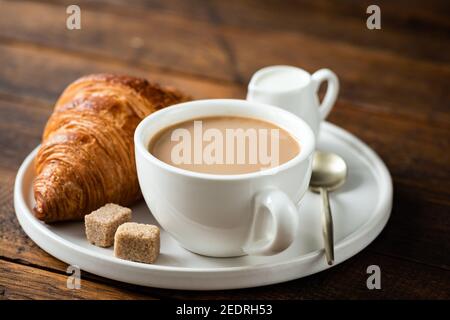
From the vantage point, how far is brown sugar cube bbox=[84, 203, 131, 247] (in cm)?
114

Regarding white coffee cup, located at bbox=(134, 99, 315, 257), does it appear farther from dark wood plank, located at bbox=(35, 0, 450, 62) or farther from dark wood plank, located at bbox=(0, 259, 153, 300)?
dark wood plank, located at bbox=(35, 0, 450, 62)

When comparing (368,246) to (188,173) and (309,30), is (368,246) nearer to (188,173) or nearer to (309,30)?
(188,173)

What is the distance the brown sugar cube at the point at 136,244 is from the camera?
110 centimetres

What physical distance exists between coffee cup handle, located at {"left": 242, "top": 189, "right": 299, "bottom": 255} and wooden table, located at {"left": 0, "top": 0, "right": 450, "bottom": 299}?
0.08 metres

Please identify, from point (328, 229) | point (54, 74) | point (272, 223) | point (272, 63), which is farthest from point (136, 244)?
point (272, 63)

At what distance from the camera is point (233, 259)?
3.74 ft

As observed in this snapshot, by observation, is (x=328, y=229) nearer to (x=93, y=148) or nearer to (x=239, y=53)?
(x=93, y=148)

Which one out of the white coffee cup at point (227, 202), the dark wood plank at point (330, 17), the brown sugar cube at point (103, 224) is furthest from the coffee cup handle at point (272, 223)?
the dark wood plank at point (330, 17)

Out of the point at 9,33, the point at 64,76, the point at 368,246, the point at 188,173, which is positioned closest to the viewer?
the point at 188,173

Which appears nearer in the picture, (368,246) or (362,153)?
(368,246)

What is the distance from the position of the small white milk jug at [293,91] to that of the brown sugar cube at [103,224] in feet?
1.28

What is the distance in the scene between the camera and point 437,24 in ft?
7.80

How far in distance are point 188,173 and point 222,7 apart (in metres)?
1.52

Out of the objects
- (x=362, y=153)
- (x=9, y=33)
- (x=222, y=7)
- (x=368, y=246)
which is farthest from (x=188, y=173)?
(x=222, y=7)
